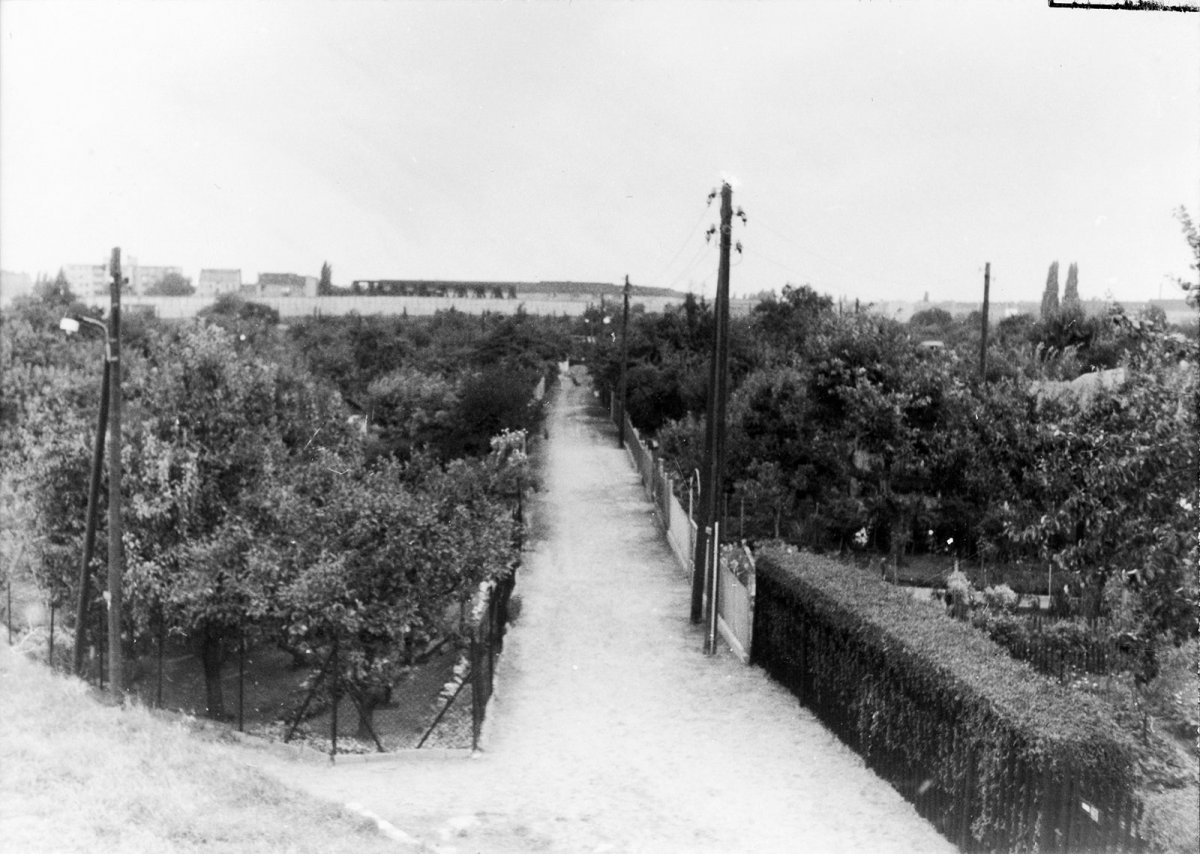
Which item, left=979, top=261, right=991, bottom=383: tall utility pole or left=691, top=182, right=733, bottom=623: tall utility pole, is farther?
left=979, top=261, right=991, bottom=383: tall utility pole

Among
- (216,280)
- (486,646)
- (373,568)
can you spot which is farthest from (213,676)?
(216,280)

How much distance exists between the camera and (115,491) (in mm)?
15742

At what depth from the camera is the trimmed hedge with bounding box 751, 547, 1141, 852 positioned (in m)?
8.38

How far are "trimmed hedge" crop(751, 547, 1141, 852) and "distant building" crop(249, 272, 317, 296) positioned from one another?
373 ft

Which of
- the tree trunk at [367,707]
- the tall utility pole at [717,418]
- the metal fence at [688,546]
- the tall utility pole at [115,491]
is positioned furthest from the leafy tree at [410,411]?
the tall utility pole at [115,491]

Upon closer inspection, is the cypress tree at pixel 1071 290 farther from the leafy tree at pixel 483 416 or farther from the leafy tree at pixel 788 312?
the leafy tree at pixel 483 416

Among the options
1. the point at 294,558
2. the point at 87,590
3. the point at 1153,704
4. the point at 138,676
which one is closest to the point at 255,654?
the point at 138,676

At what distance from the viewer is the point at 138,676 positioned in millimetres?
18672

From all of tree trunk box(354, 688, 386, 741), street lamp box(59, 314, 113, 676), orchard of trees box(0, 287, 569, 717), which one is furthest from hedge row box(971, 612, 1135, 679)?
street lamp box(59, 314, 113, 676)

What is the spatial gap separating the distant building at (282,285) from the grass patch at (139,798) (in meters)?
115

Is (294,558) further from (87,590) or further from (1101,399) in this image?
(1101,399)

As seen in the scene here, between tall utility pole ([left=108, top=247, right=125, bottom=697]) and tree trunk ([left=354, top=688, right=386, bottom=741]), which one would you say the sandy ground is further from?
tall utility pole ([left=108, top=247, right=125, bottom=697])

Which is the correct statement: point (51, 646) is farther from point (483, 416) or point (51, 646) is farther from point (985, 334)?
point (985, 334)

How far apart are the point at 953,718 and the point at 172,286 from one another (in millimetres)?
128820
